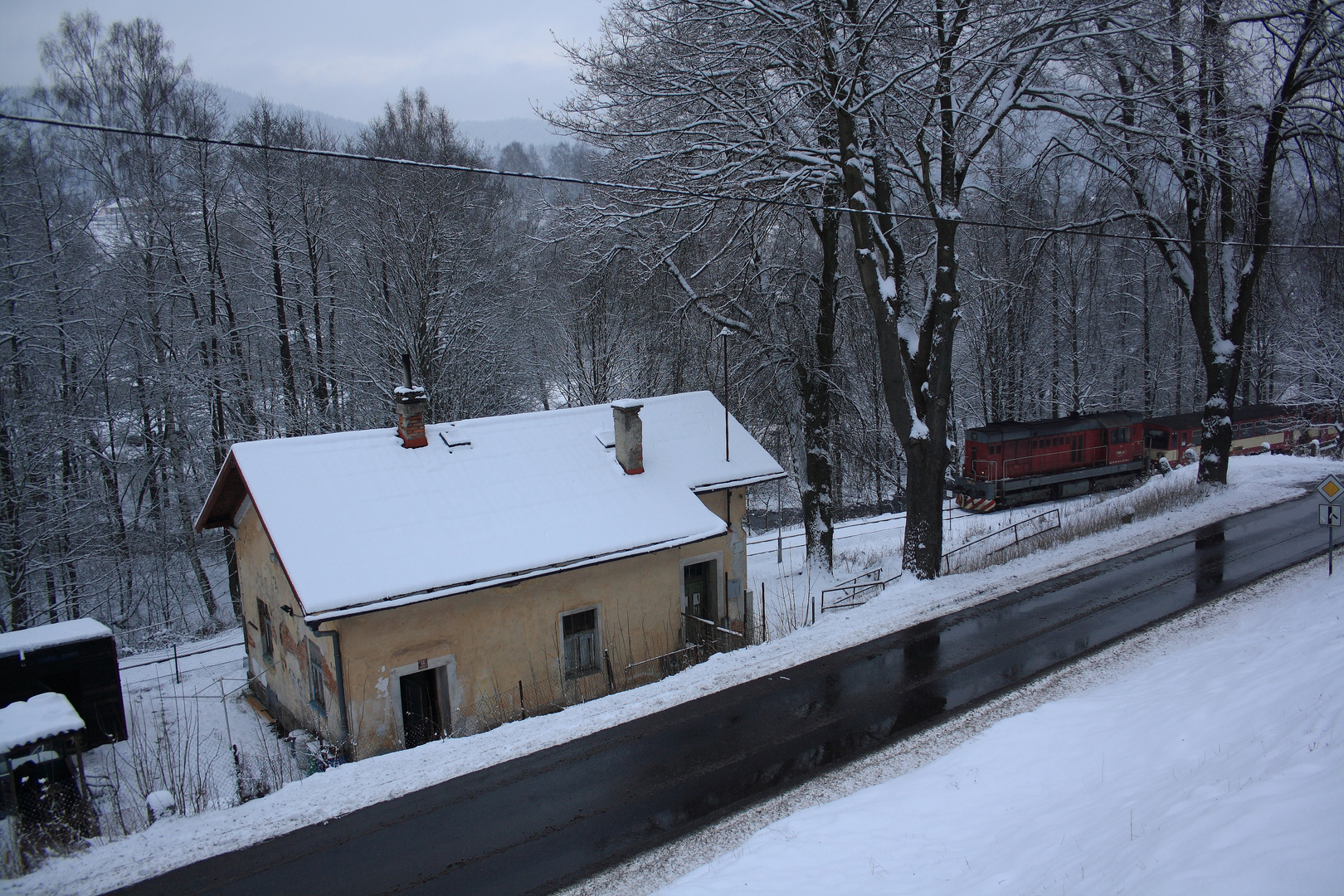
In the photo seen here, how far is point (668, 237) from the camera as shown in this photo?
16875 mm

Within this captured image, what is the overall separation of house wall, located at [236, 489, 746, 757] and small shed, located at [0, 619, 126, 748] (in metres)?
2.43

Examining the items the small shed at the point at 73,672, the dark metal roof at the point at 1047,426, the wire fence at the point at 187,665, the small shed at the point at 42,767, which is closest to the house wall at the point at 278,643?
the wire fence at the point at 187,665

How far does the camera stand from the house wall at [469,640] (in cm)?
1125

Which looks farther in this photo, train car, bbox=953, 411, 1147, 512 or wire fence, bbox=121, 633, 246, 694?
train car, bbox=953, 411, 1147, 512

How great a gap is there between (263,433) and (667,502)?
14895mm

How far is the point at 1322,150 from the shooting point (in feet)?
57.3

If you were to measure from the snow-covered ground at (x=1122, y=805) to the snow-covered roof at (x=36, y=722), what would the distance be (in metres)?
8.52

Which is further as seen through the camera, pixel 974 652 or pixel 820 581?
pixel 820 581

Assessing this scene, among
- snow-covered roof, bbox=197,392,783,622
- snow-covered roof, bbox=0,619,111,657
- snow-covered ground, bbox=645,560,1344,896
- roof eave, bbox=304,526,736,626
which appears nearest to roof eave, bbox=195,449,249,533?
snow-covered roof, bbox=197,392,783,622

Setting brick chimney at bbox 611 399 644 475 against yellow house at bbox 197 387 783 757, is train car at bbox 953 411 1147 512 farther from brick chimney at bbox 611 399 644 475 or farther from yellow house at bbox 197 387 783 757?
brick chimney at bbox 611 399 644 475

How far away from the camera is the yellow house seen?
37.0 feet

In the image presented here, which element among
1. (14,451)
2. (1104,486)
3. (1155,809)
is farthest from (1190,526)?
(14,451)

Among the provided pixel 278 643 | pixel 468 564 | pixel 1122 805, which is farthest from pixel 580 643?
pixel 1122 805

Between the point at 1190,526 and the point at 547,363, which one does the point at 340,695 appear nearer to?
the point at 1190,526
